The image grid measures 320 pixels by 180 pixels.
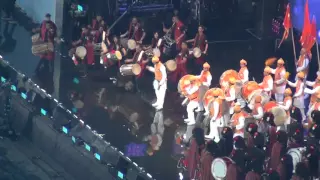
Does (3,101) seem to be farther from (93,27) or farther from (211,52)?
(211,52)

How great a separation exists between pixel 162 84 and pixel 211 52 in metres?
6.51

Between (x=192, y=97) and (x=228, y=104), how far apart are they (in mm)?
1137

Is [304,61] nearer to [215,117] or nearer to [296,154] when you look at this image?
[215,117]

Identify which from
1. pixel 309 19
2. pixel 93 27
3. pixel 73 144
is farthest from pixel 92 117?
pixel 309 19

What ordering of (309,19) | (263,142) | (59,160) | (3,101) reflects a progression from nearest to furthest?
(263,142)
(59,160)
(3,101)
(309,19)

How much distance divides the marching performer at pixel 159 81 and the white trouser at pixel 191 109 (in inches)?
52.2

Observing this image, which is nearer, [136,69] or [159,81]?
[159,81]

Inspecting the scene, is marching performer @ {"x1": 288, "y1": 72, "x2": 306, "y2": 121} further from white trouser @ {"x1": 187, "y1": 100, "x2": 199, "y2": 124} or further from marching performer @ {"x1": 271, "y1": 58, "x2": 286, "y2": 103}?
white trouser @ {"x1": 187, "y1": 100, "x2": 199, "y2": 124}

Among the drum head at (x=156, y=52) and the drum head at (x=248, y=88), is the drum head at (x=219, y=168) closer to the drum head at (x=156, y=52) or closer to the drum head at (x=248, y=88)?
the drum head at (x=248, y=88)

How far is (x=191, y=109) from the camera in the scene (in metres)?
31.6

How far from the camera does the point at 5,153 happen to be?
3070 centimetres

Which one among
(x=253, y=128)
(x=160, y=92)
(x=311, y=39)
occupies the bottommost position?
(x=160, y=92)

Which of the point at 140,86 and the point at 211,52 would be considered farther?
the point at 211,52

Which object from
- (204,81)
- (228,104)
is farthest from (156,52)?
(228,104)
